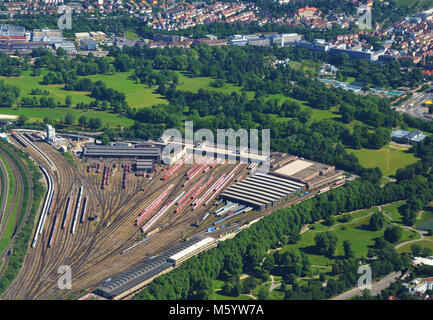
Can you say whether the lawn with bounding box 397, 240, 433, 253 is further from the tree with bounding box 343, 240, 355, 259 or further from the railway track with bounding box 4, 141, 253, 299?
the railway track with bounding box 4, 141, 253, 299

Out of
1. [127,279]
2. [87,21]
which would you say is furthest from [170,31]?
[127,279]

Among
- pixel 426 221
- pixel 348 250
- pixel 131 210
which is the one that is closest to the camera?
pixel 348 250

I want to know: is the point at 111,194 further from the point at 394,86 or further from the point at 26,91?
the point at 394,86

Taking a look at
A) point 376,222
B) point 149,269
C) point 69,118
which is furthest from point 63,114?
point 376,222

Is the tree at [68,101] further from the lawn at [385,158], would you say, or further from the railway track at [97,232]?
the lawn at [385,158]

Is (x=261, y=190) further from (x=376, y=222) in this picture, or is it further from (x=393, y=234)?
(x=393, y=234)

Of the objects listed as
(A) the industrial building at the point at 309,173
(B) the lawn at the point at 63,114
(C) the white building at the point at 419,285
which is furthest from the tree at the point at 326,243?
(B) the lawn at the point at 63,114
